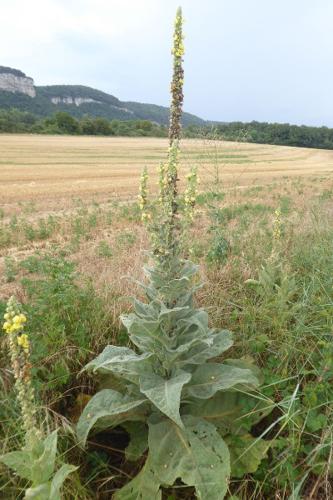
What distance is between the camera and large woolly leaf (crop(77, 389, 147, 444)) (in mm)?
2379

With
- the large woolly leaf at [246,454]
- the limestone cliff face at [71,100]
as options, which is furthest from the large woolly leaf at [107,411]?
the limestone cliff face at [71,100]

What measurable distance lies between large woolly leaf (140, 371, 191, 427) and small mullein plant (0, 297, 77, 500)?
1.88 ft

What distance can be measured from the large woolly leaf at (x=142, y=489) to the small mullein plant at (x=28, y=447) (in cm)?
54

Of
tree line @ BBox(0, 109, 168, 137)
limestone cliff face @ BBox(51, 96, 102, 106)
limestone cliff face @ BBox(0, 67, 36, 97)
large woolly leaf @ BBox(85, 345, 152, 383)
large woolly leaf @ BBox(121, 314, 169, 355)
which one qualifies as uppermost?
limestone cliff face @ BBox(0, 67, 36, 97)

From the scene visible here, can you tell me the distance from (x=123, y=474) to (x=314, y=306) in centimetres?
218

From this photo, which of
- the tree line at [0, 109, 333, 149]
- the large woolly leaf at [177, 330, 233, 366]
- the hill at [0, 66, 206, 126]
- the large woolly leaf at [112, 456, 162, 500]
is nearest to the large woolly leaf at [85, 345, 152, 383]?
the large woolly leaf at [177, 330, 233, 366]

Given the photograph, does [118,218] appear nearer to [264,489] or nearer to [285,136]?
[264,489]

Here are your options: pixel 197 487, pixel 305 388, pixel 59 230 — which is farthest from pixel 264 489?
pixel 59 230

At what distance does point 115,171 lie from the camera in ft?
86.8

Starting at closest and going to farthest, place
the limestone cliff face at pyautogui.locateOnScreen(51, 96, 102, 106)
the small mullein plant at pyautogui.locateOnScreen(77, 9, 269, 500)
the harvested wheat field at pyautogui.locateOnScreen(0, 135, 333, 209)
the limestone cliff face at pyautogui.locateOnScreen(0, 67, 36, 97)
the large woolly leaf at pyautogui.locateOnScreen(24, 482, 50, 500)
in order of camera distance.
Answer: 1. the large woolly leaf at pyautogui.locateOnScreen(24, 482, 50, 500)
2. the small mullein plant at pyautogui.locateOnScreen(77, 9, 269, 500)
3. the harvested wheat field at pyautogui.locateOnScreen(0, 135, 333, 209)
4. the limestone cliff face at pyautogui.locateOnScreen(51, 96, 102, 106)
5. the limestone cliff face at pyautogui.locateOnScreen(0, 67, 36, 97)

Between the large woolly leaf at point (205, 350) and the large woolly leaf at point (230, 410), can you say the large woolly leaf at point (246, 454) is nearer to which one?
the large woolly leaf at point (230, 410)

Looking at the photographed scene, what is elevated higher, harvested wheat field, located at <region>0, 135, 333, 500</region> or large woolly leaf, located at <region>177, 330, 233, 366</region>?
large woolly leaf, located at <region>177, 330, 233, 366</region>

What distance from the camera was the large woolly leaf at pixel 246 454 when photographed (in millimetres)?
2309

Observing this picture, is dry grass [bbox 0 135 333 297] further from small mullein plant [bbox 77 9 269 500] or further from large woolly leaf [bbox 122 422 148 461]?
large woolly leaf [bbox 122 422 148 461]
